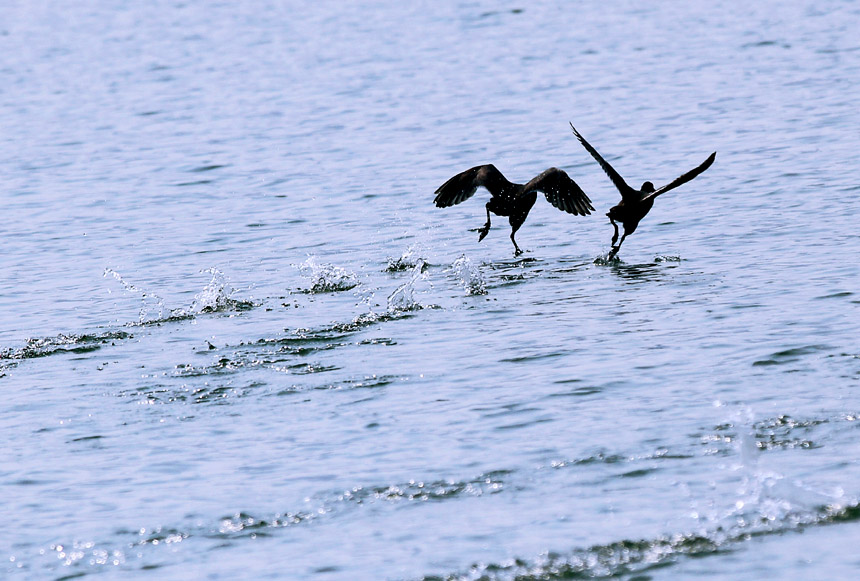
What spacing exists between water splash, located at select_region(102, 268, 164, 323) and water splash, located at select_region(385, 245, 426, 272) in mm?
2196

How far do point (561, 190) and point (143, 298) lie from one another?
407 centimetres

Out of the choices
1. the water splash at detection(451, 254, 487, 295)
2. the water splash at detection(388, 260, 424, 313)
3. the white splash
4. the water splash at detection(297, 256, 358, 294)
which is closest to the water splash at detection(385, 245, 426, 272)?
the water splash at detection(297, 256, 358, 294)

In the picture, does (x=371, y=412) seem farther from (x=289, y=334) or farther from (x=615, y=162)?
(x=615, y=162)

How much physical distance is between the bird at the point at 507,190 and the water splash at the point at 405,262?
0.67 metres

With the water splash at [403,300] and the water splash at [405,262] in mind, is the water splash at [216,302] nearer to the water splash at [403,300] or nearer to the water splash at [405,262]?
the water splash at [403,300]

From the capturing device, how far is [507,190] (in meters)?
13.4

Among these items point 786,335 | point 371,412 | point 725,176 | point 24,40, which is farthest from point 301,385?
point 24,40

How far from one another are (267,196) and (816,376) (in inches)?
418

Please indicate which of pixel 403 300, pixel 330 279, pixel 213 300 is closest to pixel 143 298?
pixel 213 300

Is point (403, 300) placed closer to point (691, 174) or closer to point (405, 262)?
point (405, 262)

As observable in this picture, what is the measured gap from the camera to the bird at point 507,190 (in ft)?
43.7

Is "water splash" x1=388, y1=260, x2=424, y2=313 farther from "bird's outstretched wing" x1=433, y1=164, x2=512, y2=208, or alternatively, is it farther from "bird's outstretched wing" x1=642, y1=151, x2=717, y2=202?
"bird's outstretched wing" x1=642, y1=151, x2=717, y2=202

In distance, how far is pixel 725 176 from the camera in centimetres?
1684

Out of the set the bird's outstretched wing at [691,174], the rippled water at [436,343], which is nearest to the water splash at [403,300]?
the rippled water at [436,343]
